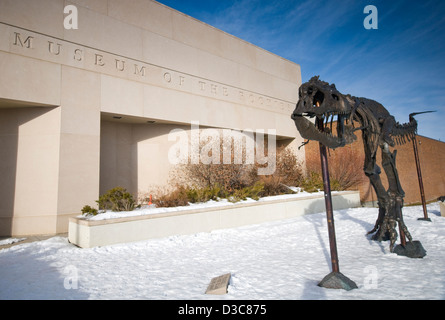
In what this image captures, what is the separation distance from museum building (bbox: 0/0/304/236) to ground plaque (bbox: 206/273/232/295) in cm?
760

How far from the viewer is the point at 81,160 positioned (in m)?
9.92

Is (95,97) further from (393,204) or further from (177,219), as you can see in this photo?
(393,204)

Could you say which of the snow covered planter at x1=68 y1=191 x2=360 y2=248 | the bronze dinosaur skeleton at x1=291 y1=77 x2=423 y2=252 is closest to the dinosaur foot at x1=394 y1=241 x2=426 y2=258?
the bronze dinosaur skeleton at x1=291 y1=77 x2=423 y2=252

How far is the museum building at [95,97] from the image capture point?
9.34 m

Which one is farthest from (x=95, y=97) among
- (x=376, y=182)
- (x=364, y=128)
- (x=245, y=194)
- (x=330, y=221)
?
(x=376, y=182)

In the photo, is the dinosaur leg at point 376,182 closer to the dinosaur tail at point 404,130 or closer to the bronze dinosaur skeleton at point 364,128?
the bronze dinosaur skeleton at point 364,128

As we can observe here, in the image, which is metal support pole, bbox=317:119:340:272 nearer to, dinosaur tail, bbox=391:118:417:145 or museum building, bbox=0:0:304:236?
dinosaur tail, bbox=391:118:417:145

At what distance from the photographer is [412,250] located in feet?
16.4

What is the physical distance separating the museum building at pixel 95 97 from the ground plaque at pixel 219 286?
299 inches

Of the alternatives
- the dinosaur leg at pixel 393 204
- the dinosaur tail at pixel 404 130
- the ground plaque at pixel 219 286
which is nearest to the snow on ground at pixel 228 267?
the ground plaque at pixel 219 286

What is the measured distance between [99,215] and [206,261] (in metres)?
3.77

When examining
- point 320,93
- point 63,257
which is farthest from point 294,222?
point 63,257

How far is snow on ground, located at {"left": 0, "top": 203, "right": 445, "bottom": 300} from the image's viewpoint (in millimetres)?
3844

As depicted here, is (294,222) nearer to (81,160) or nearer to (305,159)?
(81,160)
